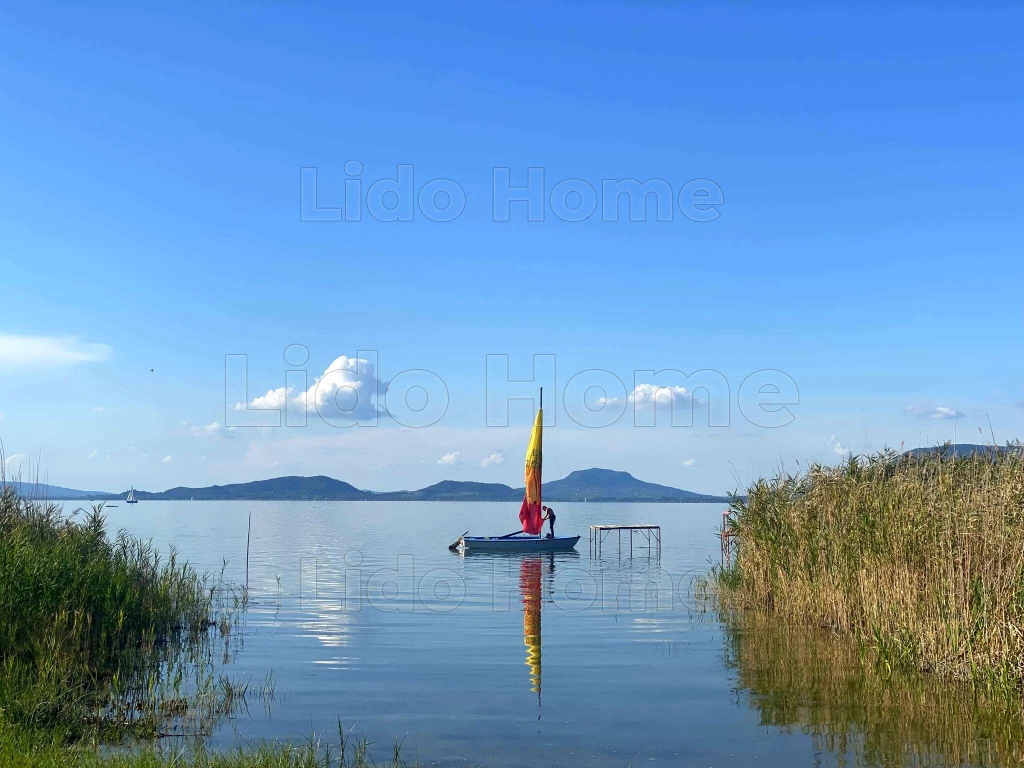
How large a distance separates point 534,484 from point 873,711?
46232 millimetres

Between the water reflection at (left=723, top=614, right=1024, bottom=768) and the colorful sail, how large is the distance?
41.0m

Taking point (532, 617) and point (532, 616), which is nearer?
point (532, 617)

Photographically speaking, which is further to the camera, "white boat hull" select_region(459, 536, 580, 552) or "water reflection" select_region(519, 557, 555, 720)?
"white boat hull" select_region(459, 536, 580, 552)

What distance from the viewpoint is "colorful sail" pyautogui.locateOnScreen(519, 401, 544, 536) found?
61.0 metres

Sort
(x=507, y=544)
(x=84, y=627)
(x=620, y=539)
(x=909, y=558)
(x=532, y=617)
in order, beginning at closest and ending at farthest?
(x=84, y=627)
(x=909, y=558)
(x=532, y=617)
(x=507, y=544)
(x=620, y=539)

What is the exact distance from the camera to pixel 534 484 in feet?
200

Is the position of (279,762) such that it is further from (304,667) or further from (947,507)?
(947,507)

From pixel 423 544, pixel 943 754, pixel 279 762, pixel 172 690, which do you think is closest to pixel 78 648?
pixel 172 690

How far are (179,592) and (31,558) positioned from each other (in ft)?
22.4

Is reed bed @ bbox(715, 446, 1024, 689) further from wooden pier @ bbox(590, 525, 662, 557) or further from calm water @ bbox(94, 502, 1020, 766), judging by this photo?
wooden pier @ bbox(590, 525, 662, 557)

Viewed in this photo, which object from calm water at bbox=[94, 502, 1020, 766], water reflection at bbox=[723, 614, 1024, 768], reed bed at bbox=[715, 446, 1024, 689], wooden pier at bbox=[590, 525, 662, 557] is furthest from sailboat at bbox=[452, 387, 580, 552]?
water reflection at bbox=[723, 614, 1024, 768]

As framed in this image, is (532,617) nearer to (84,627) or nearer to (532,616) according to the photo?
(532,616)

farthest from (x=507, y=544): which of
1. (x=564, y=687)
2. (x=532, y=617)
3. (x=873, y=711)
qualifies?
(x=873, y=711)

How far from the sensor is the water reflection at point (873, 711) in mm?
12773
